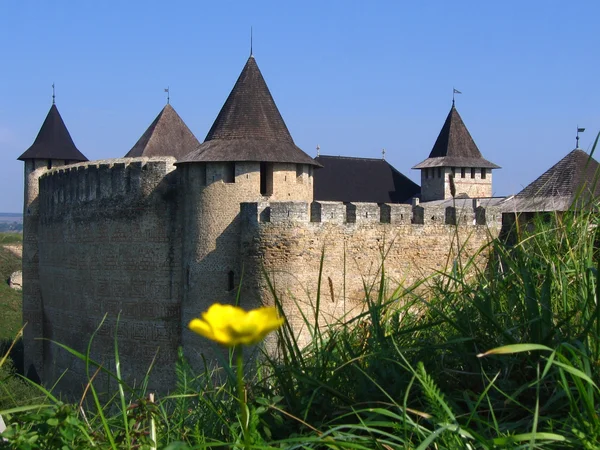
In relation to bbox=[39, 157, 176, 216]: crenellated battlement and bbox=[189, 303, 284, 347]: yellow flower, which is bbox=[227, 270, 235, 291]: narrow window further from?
bbox=[189, 303, 284, 347]: yellow flower

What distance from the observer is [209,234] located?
13609 mm

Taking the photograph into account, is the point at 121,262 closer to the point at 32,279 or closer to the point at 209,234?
the point at 209,234

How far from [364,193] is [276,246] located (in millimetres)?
15735

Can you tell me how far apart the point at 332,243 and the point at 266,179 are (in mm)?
1948

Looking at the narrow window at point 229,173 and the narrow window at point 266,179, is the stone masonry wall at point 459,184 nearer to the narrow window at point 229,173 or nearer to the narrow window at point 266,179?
the narrow window at point 266,179

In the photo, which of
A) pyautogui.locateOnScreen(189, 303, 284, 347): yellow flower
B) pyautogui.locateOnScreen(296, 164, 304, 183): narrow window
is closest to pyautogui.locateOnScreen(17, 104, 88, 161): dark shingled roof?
pyautogui.locateOnScreen(296, 164, 304, 183): narrow window

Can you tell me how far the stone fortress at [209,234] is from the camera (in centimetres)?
1268

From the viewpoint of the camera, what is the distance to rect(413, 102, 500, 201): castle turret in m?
31.5

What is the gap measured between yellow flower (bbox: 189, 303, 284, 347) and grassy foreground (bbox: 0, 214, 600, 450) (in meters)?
0.81

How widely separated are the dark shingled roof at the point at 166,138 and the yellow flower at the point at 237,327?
1645 cm

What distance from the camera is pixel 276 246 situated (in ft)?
41.1

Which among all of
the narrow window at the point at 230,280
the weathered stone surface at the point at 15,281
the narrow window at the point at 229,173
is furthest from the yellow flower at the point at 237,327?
the weathered stone surface at the point at 15,281

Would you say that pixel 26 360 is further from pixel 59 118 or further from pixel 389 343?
pixel 389 343

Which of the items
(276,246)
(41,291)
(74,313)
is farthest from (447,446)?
(41,291)
